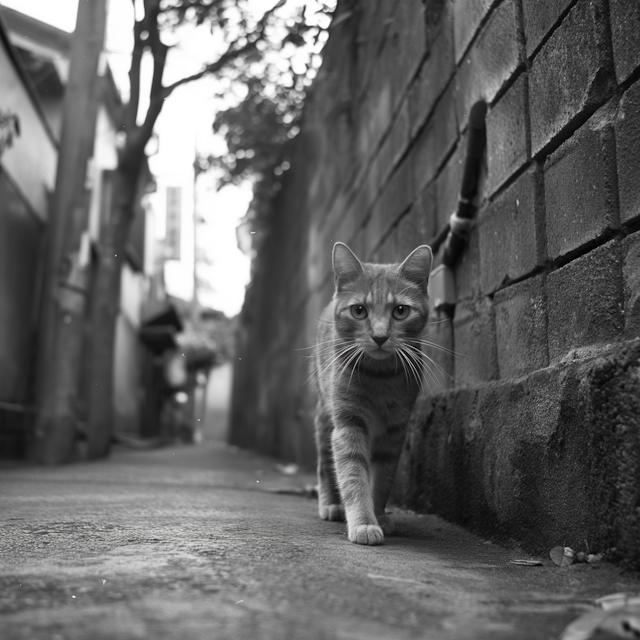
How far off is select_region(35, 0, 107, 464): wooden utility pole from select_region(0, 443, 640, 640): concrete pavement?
409cm

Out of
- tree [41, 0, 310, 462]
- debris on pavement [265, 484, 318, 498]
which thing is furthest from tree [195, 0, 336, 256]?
debris on pavement [265, 484, 318, 498]

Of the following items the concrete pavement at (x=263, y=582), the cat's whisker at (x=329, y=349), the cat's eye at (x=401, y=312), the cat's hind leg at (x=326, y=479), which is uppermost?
the cat's eye at (x=401, y=312)

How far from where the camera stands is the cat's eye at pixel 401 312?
2.74m

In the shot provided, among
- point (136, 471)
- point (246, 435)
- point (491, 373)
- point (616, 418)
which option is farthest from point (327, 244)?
point (246, 435)

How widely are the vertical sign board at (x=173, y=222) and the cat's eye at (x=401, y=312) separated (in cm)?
2435

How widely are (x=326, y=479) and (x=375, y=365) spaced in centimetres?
65

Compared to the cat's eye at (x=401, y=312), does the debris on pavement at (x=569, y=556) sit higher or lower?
lower

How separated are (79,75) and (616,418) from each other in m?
7.12

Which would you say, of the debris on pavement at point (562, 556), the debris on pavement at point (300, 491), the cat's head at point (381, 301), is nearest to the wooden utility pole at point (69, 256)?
the debris on pavement at point (300, 491)

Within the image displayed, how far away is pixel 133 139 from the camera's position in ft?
25.7

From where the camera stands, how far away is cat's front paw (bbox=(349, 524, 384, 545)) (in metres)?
2.26

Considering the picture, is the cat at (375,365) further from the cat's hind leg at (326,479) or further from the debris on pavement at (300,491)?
the debris on pavement at (300,491)

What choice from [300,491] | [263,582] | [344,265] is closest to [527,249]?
[344,265]

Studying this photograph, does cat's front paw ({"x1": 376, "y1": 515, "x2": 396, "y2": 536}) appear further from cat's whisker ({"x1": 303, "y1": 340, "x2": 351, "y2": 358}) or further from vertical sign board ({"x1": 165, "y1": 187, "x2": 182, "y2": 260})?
vertical sign board ({"x1": 165, "y1": 187, "x2": 182, "y2": 260})
